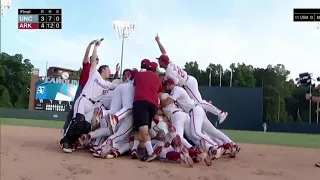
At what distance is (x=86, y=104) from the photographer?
698cm

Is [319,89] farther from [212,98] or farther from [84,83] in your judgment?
[212,98]

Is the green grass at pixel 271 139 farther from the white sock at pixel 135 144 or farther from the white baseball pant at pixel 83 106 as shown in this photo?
the white baseball pant at pixel 83 106

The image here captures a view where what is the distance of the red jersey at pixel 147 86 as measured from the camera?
6309 mm

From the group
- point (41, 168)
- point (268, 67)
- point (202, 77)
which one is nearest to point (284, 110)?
point (268, 67)

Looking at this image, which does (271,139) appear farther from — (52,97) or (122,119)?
(52,97)

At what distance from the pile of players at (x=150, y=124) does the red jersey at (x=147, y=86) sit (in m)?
0.26

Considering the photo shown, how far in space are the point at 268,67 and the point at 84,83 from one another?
212ft

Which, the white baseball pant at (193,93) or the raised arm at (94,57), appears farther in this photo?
the white baseball pant at (193,93)

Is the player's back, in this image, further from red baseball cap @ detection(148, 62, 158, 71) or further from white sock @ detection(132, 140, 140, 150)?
white sock @ detection(132, 140, 140, 150)

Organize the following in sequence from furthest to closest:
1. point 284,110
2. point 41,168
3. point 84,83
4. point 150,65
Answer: point 284,110 → point 84,83 → point 150,65 → point 41,168

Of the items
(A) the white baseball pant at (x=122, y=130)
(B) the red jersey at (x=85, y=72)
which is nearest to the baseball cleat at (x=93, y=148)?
(A) the white baseball pant at (x=122, y=130)

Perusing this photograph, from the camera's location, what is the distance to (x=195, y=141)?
681 cm

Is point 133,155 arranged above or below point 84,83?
below

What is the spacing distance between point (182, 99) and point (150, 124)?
0.83 m
